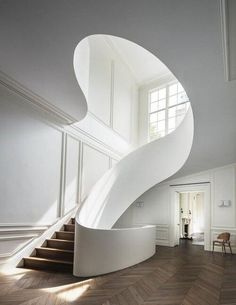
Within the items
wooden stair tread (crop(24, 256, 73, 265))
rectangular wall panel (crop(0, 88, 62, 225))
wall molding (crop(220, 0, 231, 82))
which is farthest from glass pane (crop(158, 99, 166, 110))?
wooden stair tread (crop(24, 256, 73, 265))

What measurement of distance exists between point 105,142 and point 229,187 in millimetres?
3848

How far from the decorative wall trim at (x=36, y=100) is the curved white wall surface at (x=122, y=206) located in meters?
1.65

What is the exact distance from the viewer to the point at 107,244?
14.2ft

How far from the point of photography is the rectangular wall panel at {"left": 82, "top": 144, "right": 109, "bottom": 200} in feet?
22.3

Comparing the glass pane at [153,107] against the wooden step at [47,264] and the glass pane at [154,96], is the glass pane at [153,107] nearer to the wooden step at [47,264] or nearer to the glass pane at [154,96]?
the glass pane at [154,96]

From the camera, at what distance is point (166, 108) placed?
9.59 metres

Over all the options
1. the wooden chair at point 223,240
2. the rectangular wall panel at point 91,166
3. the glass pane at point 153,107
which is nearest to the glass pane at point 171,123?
the glass pane at point 153,107

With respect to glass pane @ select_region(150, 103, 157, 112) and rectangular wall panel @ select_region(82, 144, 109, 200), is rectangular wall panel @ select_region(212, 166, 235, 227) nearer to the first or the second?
rectangular wall panel @ select_region(82, 144, 109, 200)

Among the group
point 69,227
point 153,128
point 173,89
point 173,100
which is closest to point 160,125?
point 153,128

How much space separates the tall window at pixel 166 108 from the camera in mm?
9242

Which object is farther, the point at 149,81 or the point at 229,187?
the point at 149,81

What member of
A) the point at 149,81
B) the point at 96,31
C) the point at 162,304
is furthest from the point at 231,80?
the point at 149,81

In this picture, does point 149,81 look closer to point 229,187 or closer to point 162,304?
point 229,187

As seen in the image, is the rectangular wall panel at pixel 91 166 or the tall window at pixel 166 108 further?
the tall window at pixel 166 108
